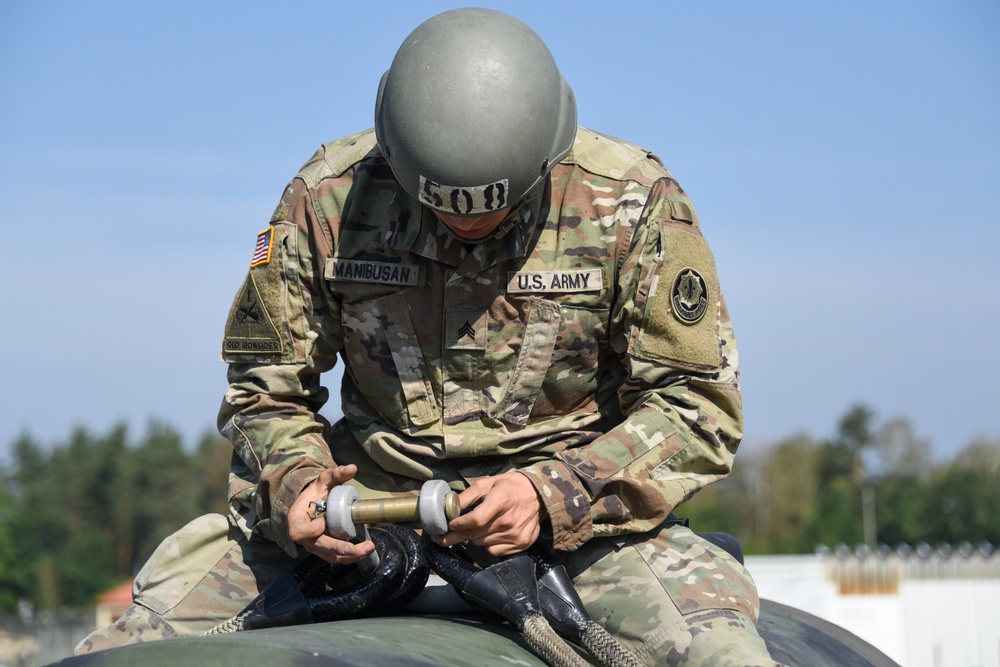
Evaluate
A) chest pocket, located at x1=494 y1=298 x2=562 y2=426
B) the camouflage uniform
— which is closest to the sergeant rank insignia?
the camouflage uniform

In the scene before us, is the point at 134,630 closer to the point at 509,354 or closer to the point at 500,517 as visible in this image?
the point at 500,517

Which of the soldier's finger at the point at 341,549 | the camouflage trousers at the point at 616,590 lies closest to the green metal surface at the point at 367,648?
the soldier's finger at the point at 341,549

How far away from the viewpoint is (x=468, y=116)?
4031mm

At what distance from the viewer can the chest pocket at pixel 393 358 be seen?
4531mm

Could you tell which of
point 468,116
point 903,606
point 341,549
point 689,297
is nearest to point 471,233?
point 468,116

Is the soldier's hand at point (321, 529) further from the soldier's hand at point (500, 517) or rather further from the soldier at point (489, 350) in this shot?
the soldier's hand at point (500, 517)

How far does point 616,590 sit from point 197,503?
8904 centimetres

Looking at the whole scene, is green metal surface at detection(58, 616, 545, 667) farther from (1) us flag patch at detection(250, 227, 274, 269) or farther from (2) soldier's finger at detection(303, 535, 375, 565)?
(1) us flag patch at detection(250, 227, 274, 269)

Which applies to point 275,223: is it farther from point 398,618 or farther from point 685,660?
point 685,660

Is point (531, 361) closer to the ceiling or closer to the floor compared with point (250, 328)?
closer to the floor

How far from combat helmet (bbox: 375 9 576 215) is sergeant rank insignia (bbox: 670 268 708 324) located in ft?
1.86

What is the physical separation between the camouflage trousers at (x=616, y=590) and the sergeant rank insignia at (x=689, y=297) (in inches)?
27.1

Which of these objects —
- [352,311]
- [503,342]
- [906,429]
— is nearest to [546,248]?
[503,342]

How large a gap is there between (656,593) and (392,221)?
151cm
